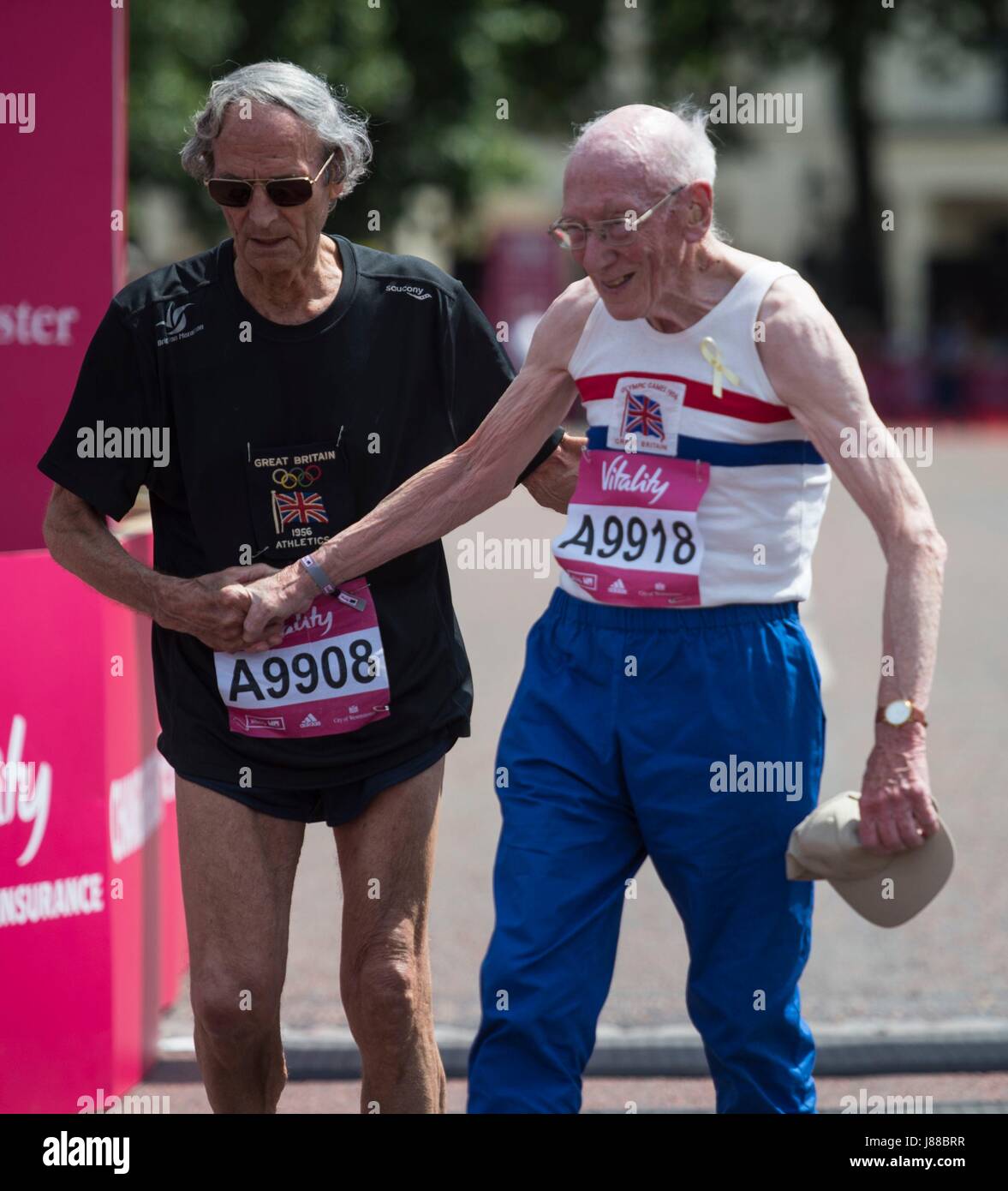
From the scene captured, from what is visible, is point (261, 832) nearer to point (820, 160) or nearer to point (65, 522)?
point (65, 522)

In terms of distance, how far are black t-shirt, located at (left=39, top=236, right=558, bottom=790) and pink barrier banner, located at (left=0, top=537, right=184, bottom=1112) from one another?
2.12 ft

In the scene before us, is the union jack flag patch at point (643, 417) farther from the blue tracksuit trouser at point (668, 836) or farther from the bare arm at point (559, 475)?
the bare arm at point (559, 475)

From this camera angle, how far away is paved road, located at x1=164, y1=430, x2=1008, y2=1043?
5.64 meters

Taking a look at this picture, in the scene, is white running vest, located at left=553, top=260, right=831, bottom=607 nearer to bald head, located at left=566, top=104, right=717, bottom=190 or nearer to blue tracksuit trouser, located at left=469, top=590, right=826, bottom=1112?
blue tracksuit trouser, located at left=469, top=590, right=826, bottom=1112

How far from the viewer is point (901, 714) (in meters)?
3.19

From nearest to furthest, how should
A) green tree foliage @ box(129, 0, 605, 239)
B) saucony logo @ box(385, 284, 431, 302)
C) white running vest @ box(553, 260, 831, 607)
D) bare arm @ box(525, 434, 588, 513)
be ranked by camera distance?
white running vest @ box(553, 260, 831, 607) → saucony logo @ box(385, 284, 431, 302) → bare arm @ box(525, 434, 588, 513) → green tree foliage @ box(129, 0, 605, 239)

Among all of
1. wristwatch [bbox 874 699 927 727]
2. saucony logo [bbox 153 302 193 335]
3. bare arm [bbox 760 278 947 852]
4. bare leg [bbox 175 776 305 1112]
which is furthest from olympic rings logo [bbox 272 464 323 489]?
wristwatch [bbox 874 699 927 727]

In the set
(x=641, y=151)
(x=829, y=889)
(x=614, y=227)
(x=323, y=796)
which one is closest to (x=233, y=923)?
(x=323, y=796)

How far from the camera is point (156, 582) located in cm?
372

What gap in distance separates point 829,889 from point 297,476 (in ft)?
12.1

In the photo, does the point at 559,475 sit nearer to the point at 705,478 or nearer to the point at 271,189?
the point at 705,478

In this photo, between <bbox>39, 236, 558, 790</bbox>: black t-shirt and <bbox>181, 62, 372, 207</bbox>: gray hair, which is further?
<bbox>39, 236, 558, 790</bbox>: black t-shirt

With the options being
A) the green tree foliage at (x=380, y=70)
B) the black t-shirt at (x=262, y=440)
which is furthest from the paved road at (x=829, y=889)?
the green tree foliage at (x=380, y=70)
